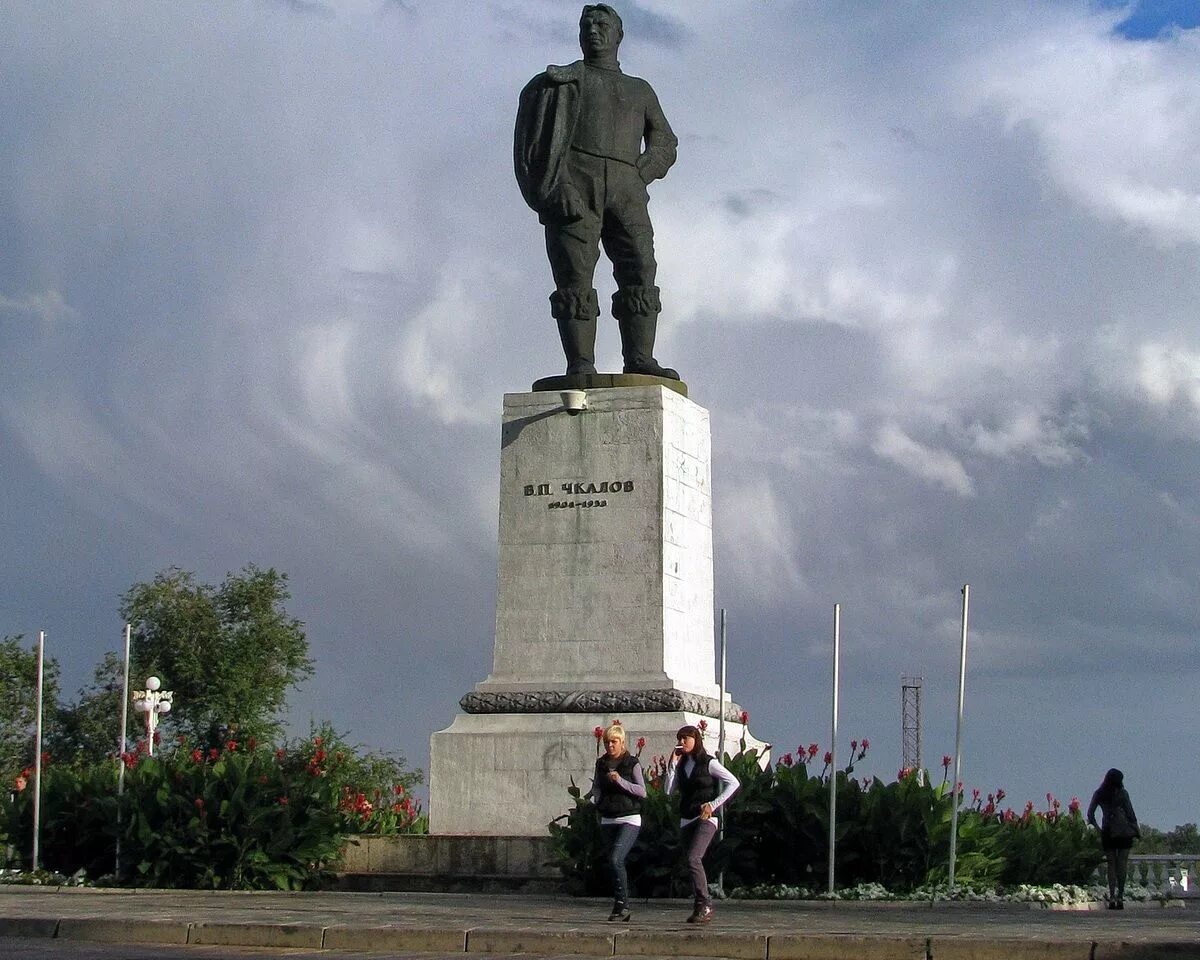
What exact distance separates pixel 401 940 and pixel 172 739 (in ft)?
132

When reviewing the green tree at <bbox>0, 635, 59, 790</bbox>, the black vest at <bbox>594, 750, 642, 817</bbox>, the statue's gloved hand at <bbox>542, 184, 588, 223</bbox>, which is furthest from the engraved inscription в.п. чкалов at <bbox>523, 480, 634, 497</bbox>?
the green tree at <bbox>0, 635, 59, 790</bbox>

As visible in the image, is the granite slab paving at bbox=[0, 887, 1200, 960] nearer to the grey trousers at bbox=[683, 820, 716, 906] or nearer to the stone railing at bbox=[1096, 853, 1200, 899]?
the grey trousers at bbox=[683, 820, 716, 906]

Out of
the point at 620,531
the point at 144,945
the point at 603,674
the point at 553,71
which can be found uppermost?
the point at 553,71

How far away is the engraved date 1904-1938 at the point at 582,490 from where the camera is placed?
71.4ft

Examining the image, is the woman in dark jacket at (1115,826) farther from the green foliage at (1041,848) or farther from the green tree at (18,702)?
the green tree at (18,702)

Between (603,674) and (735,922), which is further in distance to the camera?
(603,674)

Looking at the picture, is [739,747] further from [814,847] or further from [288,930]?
[288,930]

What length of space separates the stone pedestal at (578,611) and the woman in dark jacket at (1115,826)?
3.69 metres

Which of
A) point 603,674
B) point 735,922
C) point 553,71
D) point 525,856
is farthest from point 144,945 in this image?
point 553,71

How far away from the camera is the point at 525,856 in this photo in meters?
20.5

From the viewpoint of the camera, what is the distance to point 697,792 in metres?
16.3

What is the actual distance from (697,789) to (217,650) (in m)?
42.2

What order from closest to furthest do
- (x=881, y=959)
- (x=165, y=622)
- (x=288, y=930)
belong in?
(x=881, y=959) → (x=288, y=930) → (x=165, y=622)

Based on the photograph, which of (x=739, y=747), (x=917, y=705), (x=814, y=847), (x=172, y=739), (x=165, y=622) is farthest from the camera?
(x=917, y=705)
